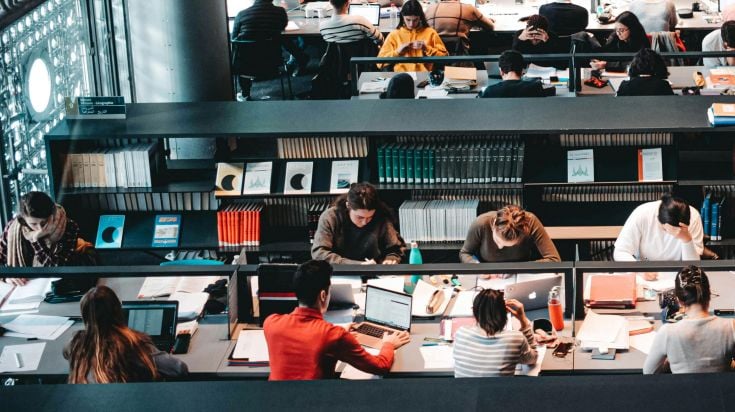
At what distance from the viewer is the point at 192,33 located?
819cm

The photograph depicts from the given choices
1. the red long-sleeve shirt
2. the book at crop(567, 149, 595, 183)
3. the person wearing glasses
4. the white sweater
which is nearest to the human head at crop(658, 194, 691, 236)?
the white sweater

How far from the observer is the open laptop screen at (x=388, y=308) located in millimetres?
5305

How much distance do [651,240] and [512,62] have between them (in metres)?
2.48

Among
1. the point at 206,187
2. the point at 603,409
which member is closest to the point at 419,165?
the point at 206,187

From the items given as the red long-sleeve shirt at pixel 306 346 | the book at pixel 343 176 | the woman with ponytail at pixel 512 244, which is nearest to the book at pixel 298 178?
the book at pixel 343 176

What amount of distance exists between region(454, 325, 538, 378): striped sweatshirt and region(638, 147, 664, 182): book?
2511 mm

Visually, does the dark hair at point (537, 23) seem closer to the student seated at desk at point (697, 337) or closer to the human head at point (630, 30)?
the human head at point (630, 30)

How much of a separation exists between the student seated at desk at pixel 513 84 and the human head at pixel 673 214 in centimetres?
242

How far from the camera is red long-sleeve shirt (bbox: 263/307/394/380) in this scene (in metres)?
4.61

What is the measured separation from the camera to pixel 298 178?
6.96 meters

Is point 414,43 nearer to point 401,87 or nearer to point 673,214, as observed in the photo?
point 401,87

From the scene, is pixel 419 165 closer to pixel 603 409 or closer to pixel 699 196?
pixel 699 196

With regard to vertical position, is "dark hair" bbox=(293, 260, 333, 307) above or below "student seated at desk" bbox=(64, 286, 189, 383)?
above

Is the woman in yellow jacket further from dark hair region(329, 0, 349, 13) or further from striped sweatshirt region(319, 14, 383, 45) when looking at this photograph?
dark hair region(329, 0, 349, 13)
